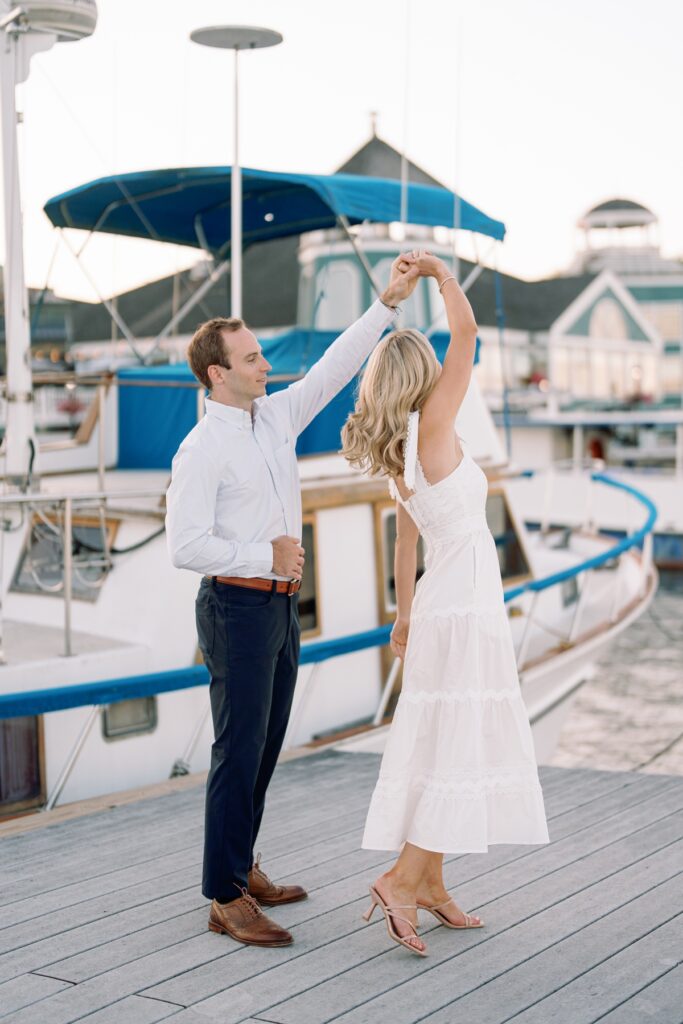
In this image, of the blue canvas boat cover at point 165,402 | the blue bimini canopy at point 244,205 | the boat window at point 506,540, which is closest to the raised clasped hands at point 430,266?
the blue bimini canopy at point 244,205

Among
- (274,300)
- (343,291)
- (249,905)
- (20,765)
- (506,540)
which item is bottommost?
(20,765)

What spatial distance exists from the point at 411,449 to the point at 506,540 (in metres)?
6.47

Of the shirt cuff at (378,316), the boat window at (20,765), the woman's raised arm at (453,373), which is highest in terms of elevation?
the shirt cuff at (378,316)

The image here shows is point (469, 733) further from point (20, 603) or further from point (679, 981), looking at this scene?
point (20, 603)

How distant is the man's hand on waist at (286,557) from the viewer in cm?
353

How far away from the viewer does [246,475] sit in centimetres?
357

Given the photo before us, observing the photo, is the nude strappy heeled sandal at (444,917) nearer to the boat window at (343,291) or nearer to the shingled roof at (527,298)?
the boat window at (343,291)

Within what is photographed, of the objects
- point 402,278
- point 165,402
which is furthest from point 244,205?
point 402,278

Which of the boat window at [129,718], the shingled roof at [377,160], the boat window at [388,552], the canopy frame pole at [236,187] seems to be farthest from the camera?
the shingled roof at [377,160]

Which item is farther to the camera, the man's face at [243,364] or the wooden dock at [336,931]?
the man's face at [243,364]

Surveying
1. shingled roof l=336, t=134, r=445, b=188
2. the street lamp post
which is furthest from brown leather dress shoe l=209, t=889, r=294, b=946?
shingled roof l=336, t=134, r=445, b=188

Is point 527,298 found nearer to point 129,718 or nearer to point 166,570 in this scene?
point 166,570

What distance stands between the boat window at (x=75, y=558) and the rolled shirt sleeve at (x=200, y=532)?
128 inches

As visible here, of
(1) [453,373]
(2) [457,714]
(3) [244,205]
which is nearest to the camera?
(1) [453,373]
